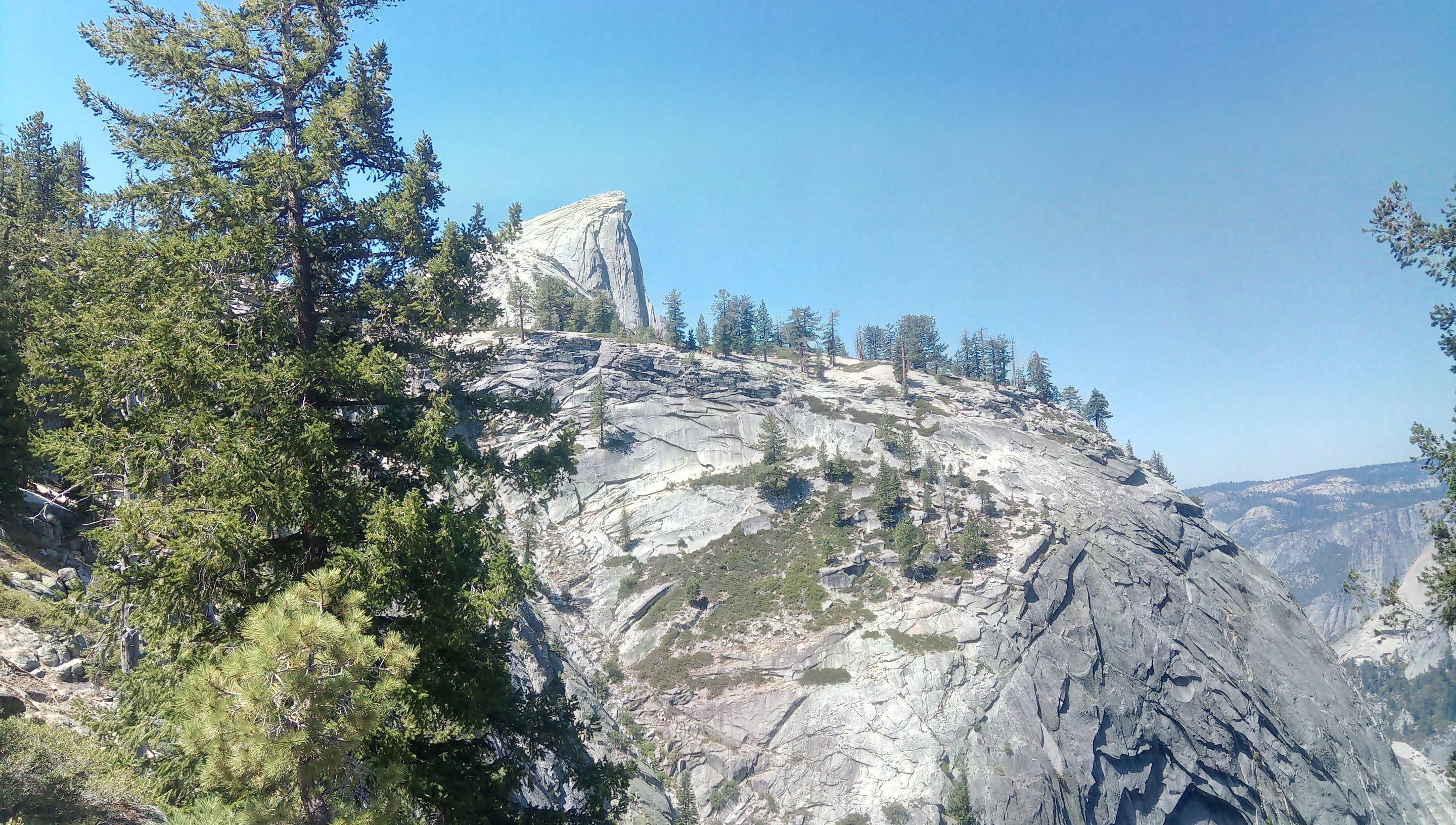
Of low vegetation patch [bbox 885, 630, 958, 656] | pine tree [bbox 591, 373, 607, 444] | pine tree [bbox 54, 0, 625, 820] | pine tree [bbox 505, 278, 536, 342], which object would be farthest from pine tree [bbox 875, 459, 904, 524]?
pine tree [bbox 54, 0, 625, 820]

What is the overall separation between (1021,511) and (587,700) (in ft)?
157

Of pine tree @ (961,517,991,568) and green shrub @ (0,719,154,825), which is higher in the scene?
green shrub @ (0,719,154,825)

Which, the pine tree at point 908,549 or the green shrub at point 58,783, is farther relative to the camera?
the pine tree at point 908,549

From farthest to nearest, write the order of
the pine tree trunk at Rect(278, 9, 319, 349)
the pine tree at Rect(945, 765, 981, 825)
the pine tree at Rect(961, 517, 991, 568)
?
1. the pine tree at Rect(961, 517, 991, 568)
2. the pine tree at Rect(945, 765, 981, 825)
3. the pine tree trunk at Rect(278, 9, 319, 349)

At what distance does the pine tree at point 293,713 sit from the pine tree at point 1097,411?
120830 millimetres

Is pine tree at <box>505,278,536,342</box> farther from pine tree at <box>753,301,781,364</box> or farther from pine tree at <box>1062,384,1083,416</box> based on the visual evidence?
pine tree at <box>1062,384,1083,416</box>

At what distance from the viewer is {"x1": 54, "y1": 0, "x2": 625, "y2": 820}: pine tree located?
24.4 feet

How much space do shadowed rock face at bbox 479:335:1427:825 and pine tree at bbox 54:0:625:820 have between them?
116ft

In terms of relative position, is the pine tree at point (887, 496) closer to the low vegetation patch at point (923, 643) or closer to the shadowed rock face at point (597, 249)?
the low vegetation patch at point (923, 643)

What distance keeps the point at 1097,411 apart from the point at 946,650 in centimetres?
7558

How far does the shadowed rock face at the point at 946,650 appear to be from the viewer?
154ft

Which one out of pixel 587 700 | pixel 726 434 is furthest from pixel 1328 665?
pixel 587 700

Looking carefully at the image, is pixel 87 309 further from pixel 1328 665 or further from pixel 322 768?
pixel 1328 665

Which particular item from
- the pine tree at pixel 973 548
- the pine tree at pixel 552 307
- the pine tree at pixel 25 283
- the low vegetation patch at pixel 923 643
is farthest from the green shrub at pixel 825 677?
the pine tree at pixel 552 307
